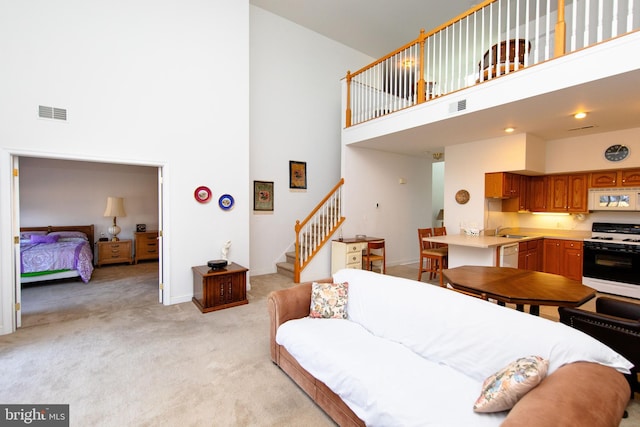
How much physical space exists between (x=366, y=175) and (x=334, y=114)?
6.16 feet

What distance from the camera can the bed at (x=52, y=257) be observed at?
4926 millimetres

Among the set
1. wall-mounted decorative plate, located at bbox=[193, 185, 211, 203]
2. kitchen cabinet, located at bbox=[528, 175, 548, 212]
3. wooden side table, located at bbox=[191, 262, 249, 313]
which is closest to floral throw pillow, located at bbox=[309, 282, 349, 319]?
wooden side table, located at bbox=[191, 262, 249, 313]

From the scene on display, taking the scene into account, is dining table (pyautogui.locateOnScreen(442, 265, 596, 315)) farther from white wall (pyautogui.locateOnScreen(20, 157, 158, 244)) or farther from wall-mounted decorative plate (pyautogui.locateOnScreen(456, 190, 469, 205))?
white wall (pyautogui.locateOnScreen(20, 157, 158, 244))

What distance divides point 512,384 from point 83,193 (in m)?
8.53

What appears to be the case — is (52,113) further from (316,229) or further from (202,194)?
(316,229)

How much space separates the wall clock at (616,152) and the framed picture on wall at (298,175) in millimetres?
5440

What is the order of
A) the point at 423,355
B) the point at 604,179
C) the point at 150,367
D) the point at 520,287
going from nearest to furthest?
the point at 423,355
the point at 520,287
the point at 150,367
the point at 604,179

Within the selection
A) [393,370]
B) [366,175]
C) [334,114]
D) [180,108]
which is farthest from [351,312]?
[334,114]

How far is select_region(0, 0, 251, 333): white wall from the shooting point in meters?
3.34

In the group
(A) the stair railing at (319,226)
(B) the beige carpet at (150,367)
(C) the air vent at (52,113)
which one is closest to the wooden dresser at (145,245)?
(B) the beige carpet at (150,367)

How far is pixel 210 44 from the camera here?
449 cm

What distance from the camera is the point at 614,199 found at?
489cm

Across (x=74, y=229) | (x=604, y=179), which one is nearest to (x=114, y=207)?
(x=74, y=229)

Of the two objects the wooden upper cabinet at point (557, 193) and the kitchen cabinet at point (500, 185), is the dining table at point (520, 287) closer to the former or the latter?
the kitchen cabinet at point (500, 185)
